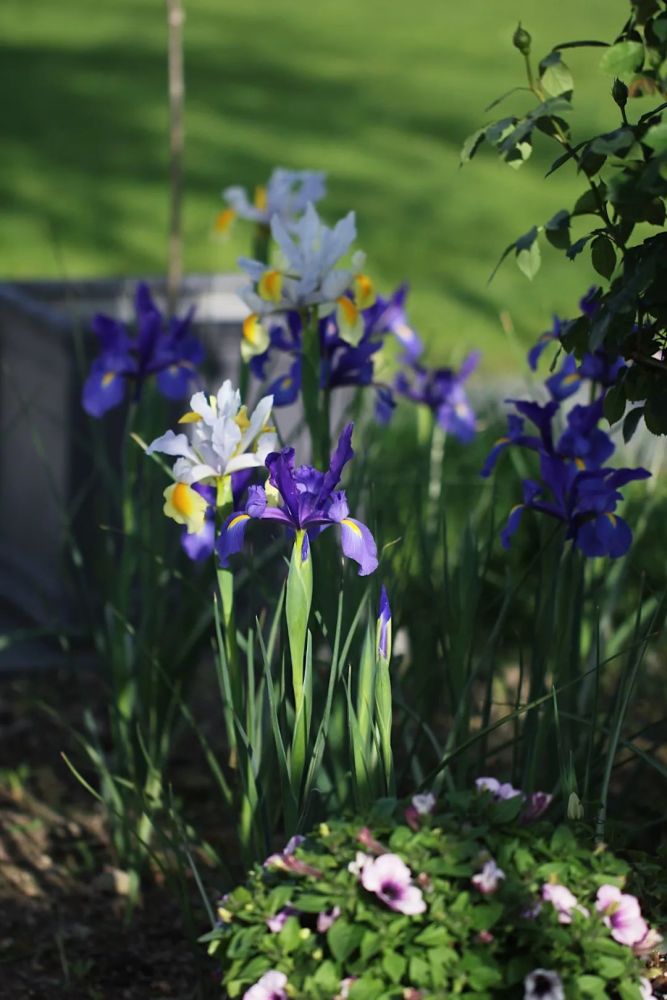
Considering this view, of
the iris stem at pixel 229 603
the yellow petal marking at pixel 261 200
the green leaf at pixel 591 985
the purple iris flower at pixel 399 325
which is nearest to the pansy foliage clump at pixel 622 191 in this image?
the iris stem at pixel 229 603

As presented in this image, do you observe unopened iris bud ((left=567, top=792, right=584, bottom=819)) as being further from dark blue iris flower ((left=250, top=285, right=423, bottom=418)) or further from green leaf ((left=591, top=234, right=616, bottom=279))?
dark blue iris flower ((left=250, top=285, right=423, bottom=418))

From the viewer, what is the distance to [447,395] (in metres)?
3.14

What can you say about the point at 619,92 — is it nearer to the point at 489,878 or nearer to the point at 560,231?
the point at 560,231

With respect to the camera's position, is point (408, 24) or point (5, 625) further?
point (408, 24)

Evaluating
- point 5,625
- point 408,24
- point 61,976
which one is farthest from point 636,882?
point 408,24

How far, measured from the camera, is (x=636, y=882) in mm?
1715

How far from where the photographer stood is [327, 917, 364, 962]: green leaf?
1.50 meters

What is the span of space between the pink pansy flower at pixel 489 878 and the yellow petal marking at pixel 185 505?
61 cm

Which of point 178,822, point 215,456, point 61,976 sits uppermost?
point 215,456

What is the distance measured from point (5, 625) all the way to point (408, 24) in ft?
38.4

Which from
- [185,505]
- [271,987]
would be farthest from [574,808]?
[185,505]

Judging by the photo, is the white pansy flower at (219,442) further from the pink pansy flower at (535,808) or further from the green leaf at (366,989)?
the green leaf at (366,989)

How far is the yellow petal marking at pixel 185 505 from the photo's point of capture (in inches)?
74.0

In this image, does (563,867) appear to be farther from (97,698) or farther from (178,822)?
(97,698)
